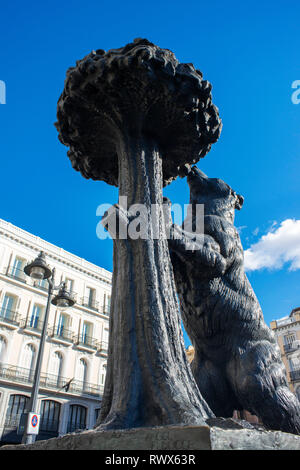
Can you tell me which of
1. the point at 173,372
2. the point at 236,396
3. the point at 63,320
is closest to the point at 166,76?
the point at 173,372

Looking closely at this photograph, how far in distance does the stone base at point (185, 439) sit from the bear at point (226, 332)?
80cm

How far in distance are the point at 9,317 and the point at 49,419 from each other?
671cm

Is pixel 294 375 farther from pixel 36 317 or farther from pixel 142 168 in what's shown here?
pixel 142 168

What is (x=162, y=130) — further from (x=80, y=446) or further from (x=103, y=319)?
(x=103, y=319)

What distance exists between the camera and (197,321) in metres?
2.67

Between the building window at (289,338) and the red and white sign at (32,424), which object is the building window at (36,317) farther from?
the building window at (289,338)

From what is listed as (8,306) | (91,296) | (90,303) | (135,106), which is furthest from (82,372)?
(135,106)

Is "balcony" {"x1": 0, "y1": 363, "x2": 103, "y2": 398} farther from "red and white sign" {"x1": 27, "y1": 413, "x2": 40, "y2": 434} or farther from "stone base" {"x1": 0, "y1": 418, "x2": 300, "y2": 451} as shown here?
"stone base" {"x1": 0, "y1": 418, "x2": 300, "y2": 451}

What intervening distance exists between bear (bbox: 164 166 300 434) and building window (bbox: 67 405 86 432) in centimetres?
2256

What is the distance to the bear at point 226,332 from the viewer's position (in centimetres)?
228

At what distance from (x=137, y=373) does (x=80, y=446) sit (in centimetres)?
51

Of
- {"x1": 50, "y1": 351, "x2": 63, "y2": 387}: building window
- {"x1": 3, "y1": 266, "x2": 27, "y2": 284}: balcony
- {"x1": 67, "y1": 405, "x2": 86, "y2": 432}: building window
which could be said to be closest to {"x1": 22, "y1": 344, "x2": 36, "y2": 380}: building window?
{"x1": 50, "y1": 351, "x2": 63, "y2": 387}: building window

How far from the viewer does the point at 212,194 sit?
11.0 feet

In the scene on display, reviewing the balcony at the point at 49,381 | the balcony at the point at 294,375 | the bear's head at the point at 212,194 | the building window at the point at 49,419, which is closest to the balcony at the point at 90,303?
the balcony at the point at 49,381
